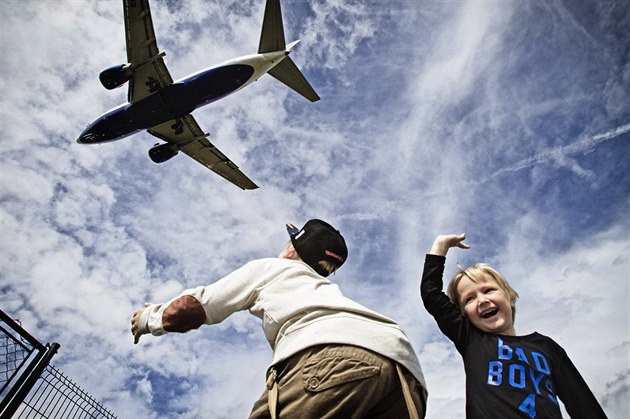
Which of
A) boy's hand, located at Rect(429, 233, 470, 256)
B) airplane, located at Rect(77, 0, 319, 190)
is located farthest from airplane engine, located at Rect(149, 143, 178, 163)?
boy's hand, located at Rect(429, 233, 470, 256)

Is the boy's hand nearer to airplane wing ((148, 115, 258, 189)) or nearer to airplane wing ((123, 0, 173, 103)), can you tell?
airplane wing ((123, 0, 173, 103))

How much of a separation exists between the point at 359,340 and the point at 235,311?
0.97 meters

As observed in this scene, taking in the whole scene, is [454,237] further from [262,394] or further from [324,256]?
[262,394]

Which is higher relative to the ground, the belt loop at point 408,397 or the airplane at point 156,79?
the airplane at point 156,79

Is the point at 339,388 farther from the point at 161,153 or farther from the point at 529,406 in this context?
the point at 161,153

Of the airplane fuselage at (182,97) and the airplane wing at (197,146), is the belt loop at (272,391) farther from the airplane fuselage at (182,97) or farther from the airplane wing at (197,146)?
the airplane wing at (197,146)

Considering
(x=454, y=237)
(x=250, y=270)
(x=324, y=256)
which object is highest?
(x=454, y=237)

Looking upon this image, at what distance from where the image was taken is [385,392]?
1980 mm

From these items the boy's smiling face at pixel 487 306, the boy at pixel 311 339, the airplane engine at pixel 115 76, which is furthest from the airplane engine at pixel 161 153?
the boy's smiling face at pixel 487 306

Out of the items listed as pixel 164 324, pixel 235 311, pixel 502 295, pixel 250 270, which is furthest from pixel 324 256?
pixel 502 295

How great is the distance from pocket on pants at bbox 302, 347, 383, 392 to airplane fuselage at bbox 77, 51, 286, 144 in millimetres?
15662

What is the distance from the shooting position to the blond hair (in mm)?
3176

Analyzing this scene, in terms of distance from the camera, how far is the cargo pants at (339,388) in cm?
184

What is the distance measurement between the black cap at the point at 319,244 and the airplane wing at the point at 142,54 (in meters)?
16.1
